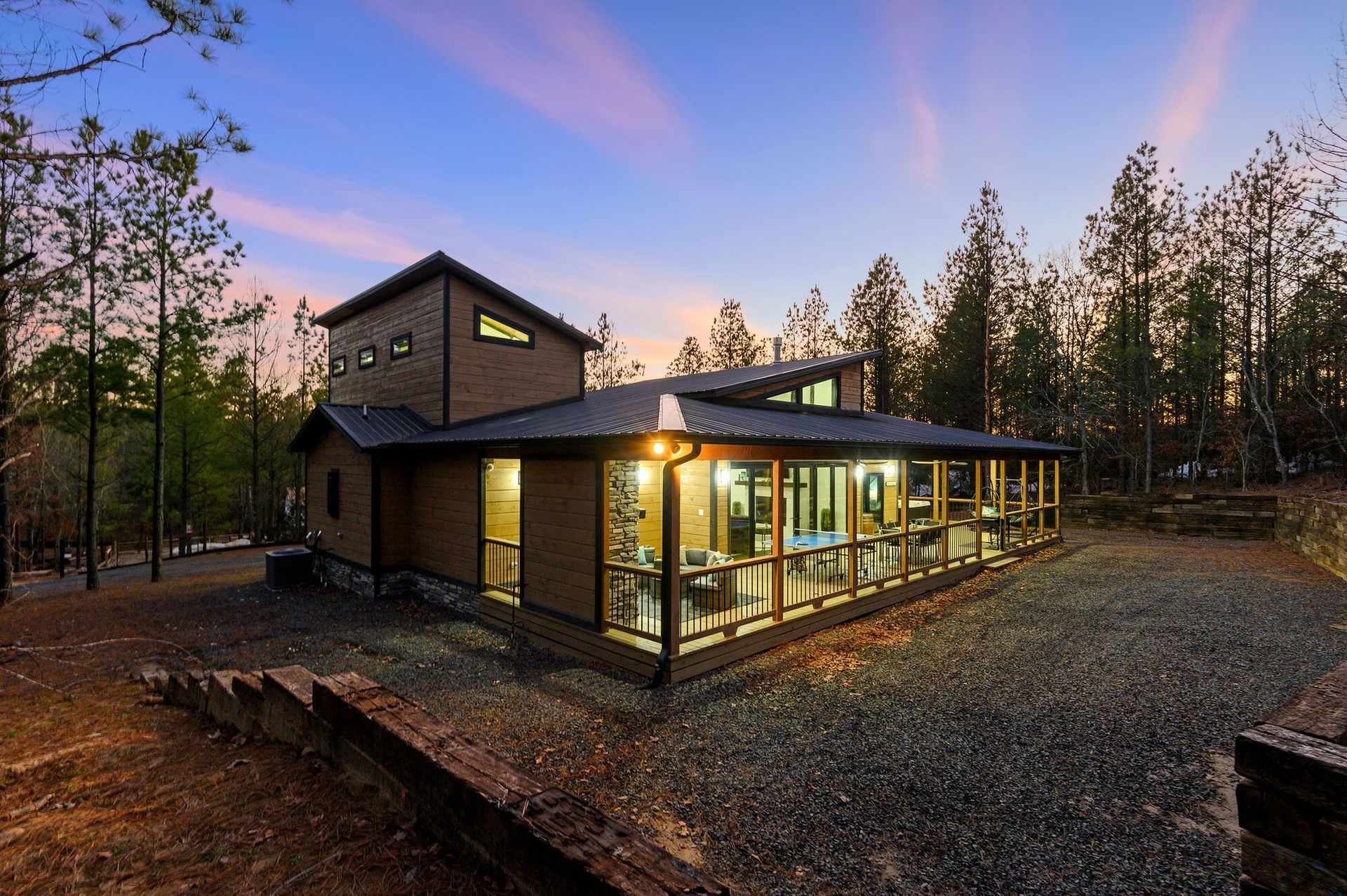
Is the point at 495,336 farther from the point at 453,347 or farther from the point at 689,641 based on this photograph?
the point at 689,641

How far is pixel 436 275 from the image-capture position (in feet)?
36.5

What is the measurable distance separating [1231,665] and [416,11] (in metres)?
13.7

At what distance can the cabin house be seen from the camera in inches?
276

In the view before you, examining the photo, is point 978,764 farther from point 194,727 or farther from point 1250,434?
point 1250,434

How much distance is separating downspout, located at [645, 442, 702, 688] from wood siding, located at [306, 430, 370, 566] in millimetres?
7619

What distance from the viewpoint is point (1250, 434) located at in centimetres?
2016

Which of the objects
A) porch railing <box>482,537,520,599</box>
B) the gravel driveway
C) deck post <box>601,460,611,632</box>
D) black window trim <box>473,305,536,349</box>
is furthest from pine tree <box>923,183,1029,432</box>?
porch railing <box>482,537,520,599</box>

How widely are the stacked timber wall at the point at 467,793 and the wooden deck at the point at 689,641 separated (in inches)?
138

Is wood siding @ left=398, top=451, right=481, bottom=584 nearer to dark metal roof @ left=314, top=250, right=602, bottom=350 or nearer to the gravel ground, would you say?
the gravel ground

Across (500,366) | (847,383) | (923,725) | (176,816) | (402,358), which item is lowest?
(923,725)

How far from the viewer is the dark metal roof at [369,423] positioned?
34.2 feet

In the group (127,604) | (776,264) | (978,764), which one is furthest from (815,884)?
(776,264)

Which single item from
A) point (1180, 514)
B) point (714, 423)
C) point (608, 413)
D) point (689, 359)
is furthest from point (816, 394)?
point (689, 359)

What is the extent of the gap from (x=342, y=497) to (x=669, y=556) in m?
9.24
